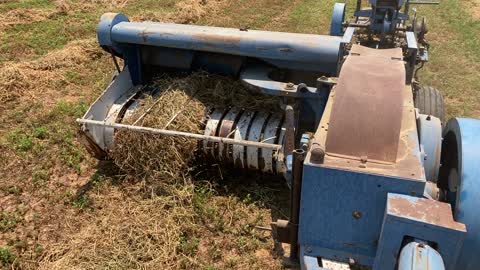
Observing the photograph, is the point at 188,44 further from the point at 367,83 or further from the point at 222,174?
the point at 367,83

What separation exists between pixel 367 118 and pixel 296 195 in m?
0.62

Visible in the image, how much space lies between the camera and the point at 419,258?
2.02m

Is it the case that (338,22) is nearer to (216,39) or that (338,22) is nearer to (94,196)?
(216,39)

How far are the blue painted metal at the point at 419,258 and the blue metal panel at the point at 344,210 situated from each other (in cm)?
29

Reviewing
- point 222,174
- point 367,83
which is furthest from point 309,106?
point 367,83

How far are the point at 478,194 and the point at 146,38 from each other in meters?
3.61

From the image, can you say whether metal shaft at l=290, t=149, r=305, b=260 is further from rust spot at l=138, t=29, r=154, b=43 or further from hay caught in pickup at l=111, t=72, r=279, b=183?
rust spot at l=138, t=29, r=154, b=43

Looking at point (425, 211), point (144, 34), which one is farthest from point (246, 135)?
point (425, 211)

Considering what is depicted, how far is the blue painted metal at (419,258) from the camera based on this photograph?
1979 mm

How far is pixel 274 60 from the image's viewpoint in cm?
485

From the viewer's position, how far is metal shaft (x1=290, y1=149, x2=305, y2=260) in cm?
255

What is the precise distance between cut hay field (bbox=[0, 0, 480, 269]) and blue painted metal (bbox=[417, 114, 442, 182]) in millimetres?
1508

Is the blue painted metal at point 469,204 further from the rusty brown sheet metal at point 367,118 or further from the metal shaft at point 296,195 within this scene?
the metal shaft at point 296,195

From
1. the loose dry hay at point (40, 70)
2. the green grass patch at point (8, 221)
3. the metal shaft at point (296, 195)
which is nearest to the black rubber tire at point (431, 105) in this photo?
the metal shaft at point (296, 195)
